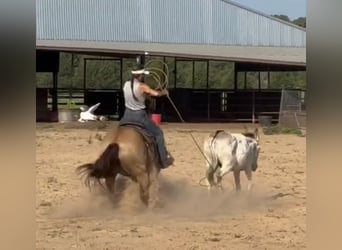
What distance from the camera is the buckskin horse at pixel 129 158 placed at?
5.00m

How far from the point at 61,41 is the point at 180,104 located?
2723 millimetres

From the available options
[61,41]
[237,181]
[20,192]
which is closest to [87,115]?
[61,41]

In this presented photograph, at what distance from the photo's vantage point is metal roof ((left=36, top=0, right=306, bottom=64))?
15390mm

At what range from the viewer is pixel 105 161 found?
4961 millimetres

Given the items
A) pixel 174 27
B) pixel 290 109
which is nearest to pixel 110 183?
pixel 290 109

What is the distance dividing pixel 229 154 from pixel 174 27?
11.5 meters

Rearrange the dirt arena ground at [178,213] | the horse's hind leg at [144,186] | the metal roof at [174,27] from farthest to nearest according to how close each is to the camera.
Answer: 1. the metal roof at [174,27]
2. the horse's hind leg at [144,186]
3. the dirt arena ground at [178,213]

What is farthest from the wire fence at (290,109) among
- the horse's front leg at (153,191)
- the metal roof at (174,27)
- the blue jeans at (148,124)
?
the blue jeans at (148,124)

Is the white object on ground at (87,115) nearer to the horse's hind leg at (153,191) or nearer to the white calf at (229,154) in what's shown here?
the white calf at (229,154)

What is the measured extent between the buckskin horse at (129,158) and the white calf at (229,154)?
0.74 meters

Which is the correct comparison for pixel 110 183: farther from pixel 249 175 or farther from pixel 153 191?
pixel 249 175

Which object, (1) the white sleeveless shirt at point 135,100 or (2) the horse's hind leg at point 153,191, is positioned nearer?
(1) the white sleeveless shirt at point 135,100

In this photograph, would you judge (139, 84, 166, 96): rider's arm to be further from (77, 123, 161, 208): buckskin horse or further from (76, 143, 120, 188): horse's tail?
(76, 143, 120, 188): horse's tail

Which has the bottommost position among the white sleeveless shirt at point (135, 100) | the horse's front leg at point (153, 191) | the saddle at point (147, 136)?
the horse's front leg at point (153, 191)
